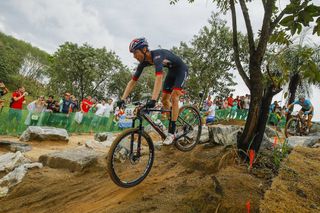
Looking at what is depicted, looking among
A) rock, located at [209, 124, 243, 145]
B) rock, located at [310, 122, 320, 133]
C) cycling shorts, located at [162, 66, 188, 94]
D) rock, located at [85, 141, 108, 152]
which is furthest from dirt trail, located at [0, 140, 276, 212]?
rock, located at [310, 122, 320, 133]

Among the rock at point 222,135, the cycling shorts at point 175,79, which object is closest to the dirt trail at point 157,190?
the rock at point 222,135

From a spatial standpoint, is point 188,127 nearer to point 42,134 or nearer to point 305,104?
point 42,134

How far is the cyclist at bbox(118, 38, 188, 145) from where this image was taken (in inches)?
188

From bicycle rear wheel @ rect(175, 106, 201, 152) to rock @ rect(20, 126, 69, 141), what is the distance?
627 centimetres

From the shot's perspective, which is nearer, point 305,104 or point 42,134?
point 42,134

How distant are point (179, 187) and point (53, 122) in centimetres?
959

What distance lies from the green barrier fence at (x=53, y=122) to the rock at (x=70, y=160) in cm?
231

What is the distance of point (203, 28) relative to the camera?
3347cm

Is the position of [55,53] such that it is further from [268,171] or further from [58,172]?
[268,171]

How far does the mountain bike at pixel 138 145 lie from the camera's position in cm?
456

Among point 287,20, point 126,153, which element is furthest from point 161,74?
point 287,20

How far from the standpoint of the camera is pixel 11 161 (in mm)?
6730

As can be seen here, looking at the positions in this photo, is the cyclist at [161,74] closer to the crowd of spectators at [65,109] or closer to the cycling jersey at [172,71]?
the cycling jersey at [172,71]

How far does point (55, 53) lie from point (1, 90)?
25716mm
